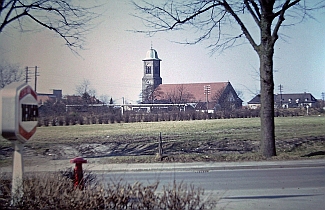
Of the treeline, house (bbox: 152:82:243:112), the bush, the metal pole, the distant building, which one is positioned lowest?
the bush

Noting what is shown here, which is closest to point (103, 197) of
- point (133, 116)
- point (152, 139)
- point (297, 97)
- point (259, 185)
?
point (259, 185)

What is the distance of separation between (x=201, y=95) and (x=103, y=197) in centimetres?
3846

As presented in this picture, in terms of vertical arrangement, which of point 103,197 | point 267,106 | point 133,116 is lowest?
point 103,197

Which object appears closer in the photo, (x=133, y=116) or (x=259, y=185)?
(x=259, y=185)

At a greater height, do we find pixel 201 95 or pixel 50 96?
pixel 201 95

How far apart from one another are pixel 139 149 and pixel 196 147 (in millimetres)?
2902

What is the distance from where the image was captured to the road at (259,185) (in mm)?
9156

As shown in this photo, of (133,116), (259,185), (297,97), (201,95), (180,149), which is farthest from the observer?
(297,97)

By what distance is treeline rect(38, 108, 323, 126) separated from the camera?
23033mm

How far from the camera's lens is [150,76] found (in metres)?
46.0

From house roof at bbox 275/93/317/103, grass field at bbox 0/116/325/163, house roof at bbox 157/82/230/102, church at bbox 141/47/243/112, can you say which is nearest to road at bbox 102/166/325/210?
grass field at bbox 0/116/325/163

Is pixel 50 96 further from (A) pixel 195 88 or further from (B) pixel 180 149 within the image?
(A) pixel 195 88

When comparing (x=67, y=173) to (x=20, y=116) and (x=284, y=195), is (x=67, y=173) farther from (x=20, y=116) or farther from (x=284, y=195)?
(x=284, y=195)

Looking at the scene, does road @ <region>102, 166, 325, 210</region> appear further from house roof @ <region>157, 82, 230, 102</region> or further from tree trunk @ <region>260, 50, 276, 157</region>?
house roof @ <region>157, 82, 230, 102</region>
